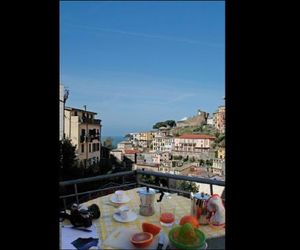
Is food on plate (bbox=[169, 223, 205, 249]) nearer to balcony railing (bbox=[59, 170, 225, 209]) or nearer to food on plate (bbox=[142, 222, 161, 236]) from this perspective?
food on plate (bbox=[142, 222, 161, 236])

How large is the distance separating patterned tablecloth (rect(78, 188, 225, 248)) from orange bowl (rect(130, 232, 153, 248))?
113 millimetres

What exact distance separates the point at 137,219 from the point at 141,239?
0.28 meters

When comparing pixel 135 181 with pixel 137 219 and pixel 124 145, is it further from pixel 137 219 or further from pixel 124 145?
pixel 137 219

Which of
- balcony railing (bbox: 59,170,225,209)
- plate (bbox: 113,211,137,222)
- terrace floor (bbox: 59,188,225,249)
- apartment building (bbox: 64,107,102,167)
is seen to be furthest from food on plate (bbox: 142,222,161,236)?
apartment building (bbox: 64,107,102,167)

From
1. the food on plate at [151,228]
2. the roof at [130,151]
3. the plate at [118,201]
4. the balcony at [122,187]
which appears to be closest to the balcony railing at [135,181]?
the balcony at [122,187]

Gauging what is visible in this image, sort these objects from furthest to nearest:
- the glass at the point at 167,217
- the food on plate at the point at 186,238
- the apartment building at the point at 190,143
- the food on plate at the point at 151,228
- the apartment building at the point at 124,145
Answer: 1. the apartment building at the point at 124,145
2. the apartment building at the point at 190,143
3. the glass at the point at 167,217
4. the food on plate at the point at 151,228
5. the food on plate at the point at 186,238

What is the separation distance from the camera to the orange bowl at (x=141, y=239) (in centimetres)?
98

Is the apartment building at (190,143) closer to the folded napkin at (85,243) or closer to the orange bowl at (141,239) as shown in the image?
the orange bowl at (141,239)

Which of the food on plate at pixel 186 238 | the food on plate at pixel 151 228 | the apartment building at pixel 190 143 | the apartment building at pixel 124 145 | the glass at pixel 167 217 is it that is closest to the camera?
the food on plate at pixel 186 238

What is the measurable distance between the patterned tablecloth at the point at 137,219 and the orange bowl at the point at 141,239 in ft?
0.37

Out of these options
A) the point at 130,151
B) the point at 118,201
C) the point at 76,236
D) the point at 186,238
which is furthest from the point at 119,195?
the point at 186,238

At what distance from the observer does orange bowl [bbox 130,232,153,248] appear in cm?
98
